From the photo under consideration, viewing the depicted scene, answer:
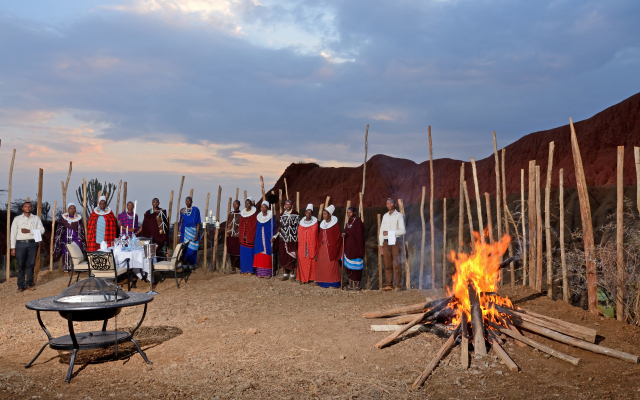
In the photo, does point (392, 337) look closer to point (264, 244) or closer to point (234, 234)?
point (264, 244)

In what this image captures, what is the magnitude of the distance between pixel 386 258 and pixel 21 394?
629 centimetres

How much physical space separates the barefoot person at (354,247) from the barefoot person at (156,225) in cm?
434

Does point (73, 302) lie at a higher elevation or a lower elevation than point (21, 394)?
higher

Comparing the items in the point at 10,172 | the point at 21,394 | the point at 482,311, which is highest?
the point at 10,172

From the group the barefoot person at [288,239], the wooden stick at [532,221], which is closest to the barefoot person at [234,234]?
the barefoot person at [288,239]

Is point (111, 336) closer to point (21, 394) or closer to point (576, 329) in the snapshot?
point (21, 394)

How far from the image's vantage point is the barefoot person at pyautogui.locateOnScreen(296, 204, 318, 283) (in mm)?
9727

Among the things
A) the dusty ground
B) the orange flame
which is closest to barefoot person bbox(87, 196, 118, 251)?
the dusty ground

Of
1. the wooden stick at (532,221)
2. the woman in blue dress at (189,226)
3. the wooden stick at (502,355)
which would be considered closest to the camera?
the wooden stick at (502,355)

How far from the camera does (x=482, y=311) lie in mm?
5348

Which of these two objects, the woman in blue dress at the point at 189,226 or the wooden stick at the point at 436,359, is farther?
the woman in blue dress at the point at 189,226

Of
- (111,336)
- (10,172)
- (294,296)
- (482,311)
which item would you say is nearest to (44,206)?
(10,172)

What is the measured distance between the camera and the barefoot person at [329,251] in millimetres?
9438

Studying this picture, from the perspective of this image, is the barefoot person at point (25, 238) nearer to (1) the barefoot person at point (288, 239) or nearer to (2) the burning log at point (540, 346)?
(1) the barefoot person at point (288, 239)
